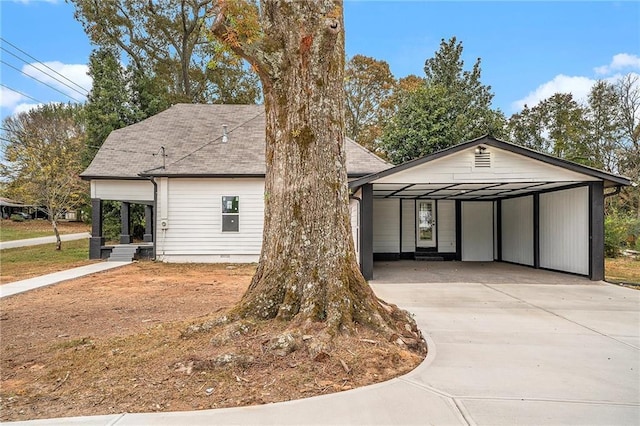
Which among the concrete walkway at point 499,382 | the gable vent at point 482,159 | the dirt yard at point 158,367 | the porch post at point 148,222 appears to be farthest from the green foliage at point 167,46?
the concrete walkway at point 499,382

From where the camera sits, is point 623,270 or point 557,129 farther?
point 557,129

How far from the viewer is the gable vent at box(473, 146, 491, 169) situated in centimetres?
901

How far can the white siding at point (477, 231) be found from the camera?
14070 mm

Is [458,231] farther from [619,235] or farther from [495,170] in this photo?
[619,235]

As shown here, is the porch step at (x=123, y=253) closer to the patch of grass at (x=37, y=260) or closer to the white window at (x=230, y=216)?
the patch of grass at (x=37, y=260)

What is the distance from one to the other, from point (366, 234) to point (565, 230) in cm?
526

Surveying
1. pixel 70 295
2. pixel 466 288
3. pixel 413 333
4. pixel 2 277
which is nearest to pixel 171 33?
pixel 2 277

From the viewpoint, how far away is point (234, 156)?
1390 centimetres

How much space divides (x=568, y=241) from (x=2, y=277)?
1446 cm

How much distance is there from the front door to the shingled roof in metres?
1.94

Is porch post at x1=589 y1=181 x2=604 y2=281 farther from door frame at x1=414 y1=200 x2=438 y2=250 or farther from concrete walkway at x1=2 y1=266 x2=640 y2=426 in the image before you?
door frame at x1=414 y1=200 x2=438 y2=250

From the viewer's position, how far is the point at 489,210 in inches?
556

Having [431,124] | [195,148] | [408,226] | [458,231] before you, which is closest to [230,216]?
[195,148]

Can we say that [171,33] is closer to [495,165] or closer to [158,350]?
[495,165]
